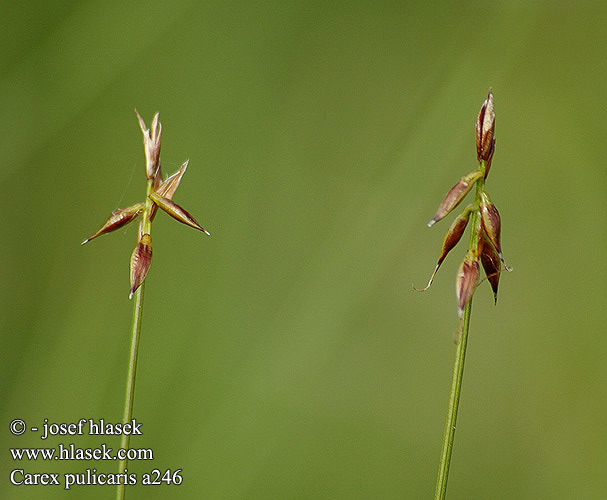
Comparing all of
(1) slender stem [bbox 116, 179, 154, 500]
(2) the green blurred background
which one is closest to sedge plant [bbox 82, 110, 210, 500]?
(1) slender stem [bbox 116, 179, 154, 500]

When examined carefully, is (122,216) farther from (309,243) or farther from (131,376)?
(309,243)

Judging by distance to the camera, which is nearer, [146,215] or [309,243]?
[146,215]

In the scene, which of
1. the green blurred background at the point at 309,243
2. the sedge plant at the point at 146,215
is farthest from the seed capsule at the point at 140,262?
the green blurred background at the point at 309,243

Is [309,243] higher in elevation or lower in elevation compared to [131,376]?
higher

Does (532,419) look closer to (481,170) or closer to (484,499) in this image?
(484,499)

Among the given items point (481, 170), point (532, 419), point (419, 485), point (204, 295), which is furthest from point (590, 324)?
point (481, 170)

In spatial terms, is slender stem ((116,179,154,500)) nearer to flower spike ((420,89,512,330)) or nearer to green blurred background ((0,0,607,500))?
flower spike ((420,89,512,330))

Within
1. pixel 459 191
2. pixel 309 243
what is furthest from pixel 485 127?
pixel 309 243
